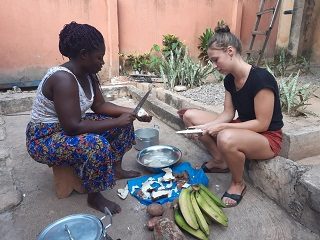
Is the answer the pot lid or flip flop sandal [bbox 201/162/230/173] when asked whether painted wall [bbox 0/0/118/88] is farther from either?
the pot lid

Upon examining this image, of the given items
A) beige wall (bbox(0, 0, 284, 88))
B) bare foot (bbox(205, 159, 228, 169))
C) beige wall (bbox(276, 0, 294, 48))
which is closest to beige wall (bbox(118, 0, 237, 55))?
beige wall (bbox(0, 0, 284, 88))

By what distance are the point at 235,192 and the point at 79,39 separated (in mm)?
1748

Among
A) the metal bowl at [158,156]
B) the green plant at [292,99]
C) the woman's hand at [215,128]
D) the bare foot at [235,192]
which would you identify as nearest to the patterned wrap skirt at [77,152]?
the metal bowl at [158,156]

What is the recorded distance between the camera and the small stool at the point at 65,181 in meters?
2.43

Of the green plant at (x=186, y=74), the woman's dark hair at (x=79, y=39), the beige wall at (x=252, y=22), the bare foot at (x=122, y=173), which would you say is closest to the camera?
the woman's dark hair at (x=79, y=39)

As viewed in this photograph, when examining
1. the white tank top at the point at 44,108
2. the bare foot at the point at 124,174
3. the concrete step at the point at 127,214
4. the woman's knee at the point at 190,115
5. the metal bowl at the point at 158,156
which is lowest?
the concrete step at the point at 127,214

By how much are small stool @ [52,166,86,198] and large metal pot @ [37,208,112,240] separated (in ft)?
2.44

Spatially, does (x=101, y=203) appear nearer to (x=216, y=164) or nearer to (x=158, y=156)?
(x=158, y=156)

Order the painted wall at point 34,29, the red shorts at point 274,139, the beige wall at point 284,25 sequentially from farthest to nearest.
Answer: the beige wall at point 284,25
the painted wall at point 34,29
the red shorts at point 274,139

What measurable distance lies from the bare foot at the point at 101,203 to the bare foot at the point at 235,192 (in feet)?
2.92

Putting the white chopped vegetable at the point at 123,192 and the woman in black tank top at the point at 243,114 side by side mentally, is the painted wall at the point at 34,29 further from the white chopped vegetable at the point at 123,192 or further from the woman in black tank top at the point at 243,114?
the woman in black tank top at the point at 243,114

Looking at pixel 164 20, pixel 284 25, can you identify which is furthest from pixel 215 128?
pixel 284 25

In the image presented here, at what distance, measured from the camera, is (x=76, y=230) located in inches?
65.7

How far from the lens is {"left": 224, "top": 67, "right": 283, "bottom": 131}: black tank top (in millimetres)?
2260
